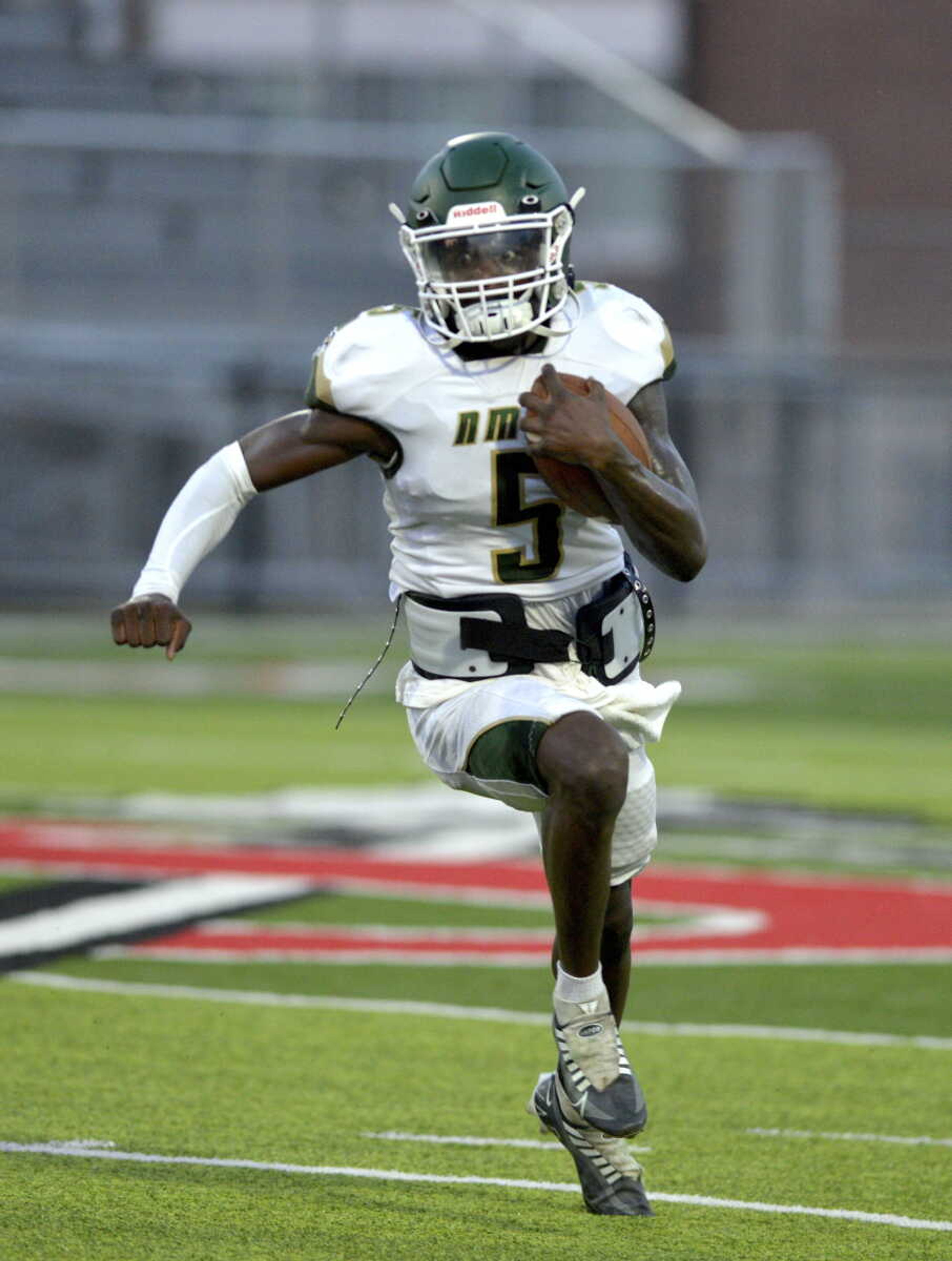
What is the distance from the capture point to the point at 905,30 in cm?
3478

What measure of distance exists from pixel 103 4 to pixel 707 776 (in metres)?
16.6

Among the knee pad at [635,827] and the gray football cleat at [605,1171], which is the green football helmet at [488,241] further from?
the gray football cleat at [605,1171]

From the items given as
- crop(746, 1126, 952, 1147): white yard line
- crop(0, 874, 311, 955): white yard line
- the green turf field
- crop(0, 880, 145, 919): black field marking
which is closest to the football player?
the green turf field

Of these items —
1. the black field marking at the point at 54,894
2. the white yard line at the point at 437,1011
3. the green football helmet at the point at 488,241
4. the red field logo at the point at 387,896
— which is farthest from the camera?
the black field marking at the point at 54,894

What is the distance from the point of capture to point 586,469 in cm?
443

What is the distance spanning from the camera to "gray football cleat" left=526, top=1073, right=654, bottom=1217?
13.8ft

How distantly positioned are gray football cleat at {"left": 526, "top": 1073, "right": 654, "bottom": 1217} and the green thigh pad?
0.55m

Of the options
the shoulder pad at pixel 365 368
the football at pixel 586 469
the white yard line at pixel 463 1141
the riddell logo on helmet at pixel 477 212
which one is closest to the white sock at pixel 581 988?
the white yard line at pixel 463 1141

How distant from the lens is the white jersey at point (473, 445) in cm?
450

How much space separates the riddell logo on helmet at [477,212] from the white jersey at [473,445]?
24 cm

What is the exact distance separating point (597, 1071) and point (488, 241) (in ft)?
4.93

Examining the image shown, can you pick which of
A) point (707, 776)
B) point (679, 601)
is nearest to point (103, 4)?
point (679, 601)

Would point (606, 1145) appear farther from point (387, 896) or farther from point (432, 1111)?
point (387, 896)

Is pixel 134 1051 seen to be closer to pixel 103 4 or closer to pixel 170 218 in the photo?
pixel 170 218
